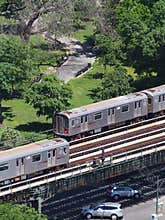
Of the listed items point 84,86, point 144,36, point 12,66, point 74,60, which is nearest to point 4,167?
point 12,66

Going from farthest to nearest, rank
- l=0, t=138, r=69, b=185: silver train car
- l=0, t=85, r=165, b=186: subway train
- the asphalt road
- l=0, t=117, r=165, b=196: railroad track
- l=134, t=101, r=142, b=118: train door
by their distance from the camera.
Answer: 1. l=134, t=101, r=142, b=118: train door
2. the asphalt road
3. l=0, t=117, r=165, b=196: railroad track
4. l=0, t=85, r=165, b=186: subway train
5. l=0, t=138, r=69, b=185: silver train car

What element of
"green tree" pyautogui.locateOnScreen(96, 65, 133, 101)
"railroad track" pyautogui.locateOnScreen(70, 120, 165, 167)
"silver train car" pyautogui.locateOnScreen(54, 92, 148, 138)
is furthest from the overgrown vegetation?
"railroad track" pyautogui.locateOnScreen(70, 120, 165, 167)

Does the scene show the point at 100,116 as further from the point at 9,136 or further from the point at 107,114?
the point at 9,136

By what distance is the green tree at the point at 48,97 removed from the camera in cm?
7900

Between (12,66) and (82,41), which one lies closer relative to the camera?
(12,66)

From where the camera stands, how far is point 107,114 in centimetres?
7306

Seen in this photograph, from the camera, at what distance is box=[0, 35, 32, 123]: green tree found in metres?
81.4

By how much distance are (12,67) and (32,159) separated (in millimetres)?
19334

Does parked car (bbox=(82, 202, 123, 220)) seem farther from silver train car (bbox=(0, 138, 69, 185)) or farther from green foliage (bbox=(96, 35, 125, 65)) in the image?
green foliage (bbox=(96, 35, 125, 65))

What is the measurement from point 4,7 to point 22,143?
3726cm

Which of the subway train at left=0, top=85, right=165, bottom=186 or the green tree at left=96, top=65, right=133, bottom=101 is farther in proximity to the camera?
the green tree at left=96, top=65, right=133, bottom=101

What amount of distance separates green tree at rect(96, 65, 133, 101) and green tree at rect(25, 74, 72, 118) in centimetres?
522

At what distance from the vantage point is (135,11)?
313ft

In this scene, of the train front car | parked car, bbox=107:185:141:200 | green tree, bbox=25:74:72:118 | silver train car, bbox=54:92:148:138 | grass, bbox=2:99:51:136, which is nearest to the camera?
parked car, bbox=107:185:141:200
